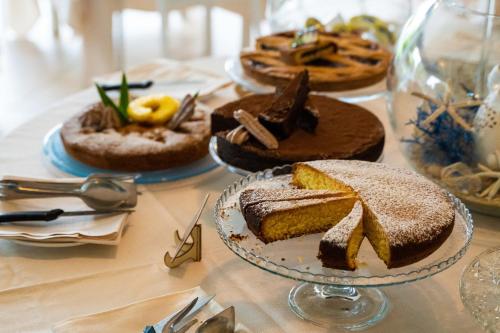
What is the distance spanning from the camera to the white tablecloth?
→ 2.57 feet

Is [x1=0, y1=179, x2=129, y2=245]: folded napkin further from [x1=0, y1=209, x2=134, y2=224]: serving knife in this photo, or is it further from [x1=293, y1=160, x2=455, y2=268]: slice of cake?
[x1=293, y1=160, x2=455, y2=268]: slice of cake

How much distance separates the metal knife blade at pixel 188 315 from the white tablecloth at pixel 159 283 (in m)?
0.04

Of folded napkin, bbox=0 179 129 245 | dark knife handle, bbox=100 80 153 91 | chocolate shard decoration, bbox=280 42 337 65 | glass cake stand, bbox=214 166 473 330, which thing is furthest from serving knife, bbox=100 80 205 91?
glass cake stand, bbox=214 166 473 330

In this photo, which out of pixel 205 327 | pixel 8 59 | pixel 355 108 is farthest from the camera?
pixel 8 59

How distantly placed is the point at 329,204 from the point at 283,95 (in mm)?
349

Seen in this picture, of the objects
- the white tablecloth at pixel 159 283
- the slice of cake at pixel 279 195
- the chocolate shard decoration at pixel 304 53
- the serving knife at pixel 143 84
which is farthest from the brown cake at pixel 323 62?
Answer: the slice of cake at pixel 279 195

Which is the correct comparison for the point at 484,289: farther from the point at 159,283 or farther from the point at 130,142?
the point at 130,142

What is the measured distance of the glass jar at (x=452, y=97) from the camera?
3.15ft

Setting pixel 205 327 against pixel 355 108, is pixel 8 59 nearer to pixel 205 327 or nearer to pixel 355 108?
pixel 355 108

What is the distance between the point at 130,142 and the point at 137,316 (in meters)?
0.44

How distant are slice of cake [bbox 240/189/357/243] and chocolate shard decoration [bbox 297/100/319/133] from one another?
28 cm

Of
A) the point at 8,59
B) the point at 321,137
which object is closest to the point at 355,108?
the point at 321,137

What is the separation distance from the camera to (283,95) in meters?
1.09

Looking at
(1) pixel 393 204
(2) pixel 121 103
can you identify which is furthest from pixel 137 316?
(2) pixel 121 103
